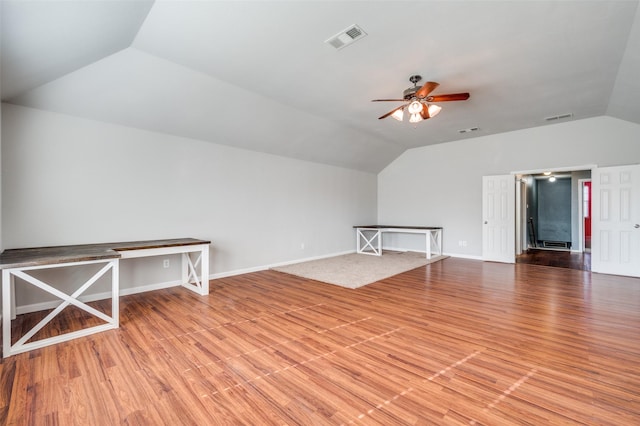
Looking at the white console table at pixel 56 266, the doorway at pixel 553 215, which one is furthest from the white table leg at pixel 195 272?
the doorway at pixel 553 215

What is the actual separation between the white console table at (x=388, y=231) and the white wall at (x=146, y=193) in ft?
5.59

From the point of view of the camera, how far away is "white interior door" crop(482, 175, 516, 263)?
6.26 meters

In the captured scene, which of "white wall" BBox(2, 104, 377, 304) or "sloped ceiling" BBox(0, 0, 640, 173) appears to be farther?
"white wall" BBox(2, 104, 377, 304)

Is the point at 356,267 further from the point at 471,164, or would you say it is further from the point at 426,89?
the point at 471,164

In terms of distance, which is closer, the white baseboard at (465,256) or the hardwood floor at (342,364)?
the hardwood floor at (342,364)

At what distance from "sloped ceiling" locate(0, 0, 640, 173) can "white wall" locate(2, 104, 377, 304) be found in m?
0.30

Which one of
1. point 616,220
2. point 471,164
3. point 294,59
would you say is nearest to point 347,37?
point 294,59

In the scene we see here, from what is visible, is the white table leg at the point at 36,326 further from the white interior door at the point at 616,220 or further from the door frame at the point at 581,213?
the door frame at the point at 581,213

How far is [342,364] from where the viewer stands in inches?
86.7

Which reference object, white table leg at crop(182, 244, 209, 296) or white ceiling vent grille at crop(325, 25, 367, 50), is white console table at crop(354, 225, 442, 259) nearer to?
white table leg at crop(182, 244, 209, 296)

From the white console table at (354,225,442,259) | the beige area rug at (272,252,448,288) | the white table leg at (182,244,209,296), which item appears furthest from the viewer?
the white console table at (354,225,442,259)

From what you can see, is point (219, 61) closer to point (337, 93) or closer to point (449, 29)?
point (337, 93)

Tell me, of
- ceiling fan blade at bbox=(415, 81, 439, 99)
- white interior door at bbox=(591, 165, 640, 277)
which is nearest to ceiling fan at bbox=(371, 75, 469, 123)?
ceiling fan blade at bbox=(415, 81, 439, 99)

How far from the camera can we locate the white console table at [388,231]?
6.92 m
